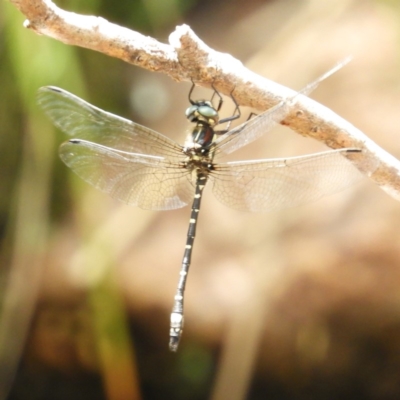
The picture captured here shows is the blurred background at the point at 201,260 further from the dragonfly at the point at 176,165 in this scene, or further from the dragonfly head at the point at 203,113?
the dragonfly head at the point at 203,113

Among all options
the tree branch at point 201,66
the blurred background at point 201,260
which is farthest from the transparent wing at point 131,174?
the blurred background at point 201,260

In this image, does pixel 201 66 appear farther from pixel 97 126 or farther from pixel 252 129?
pixel 97 126

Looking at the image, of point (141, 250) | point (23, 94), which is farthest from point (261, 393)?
point (23, 94)

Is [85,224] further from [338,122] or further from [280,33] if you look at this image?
[338,122]

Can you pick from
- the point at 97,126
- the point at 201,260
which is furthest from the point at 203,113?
the point at 201,260

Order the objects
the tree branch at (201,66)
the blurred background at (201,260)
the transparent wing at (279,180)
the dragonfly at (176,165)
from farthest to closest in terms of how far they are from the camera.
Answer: the blurred background at (201,260) < the dragonfly at (176,165) < the transparent wing at (279,180) < the tree branch at (201,66)

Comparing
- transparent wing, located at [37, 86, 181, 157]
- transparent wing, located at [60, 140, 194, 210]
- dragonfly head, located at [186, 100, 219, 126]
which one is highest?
dragonfly head, located at [186, 100, 219, 126]

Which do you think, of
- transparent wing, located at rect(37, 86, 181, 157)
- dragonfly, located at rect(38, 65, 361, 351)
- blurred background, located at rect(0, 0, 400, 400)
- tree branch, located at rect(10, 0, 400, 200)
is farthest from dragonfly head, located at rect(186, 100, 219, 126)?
blurred background, located at rect(0, 0, 400, 400)

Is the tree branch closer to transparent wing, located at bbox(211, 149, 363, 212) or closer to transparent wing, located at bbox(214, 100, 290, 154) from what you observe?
transparent wing, located at bbox(214, 100, 290, 154)
